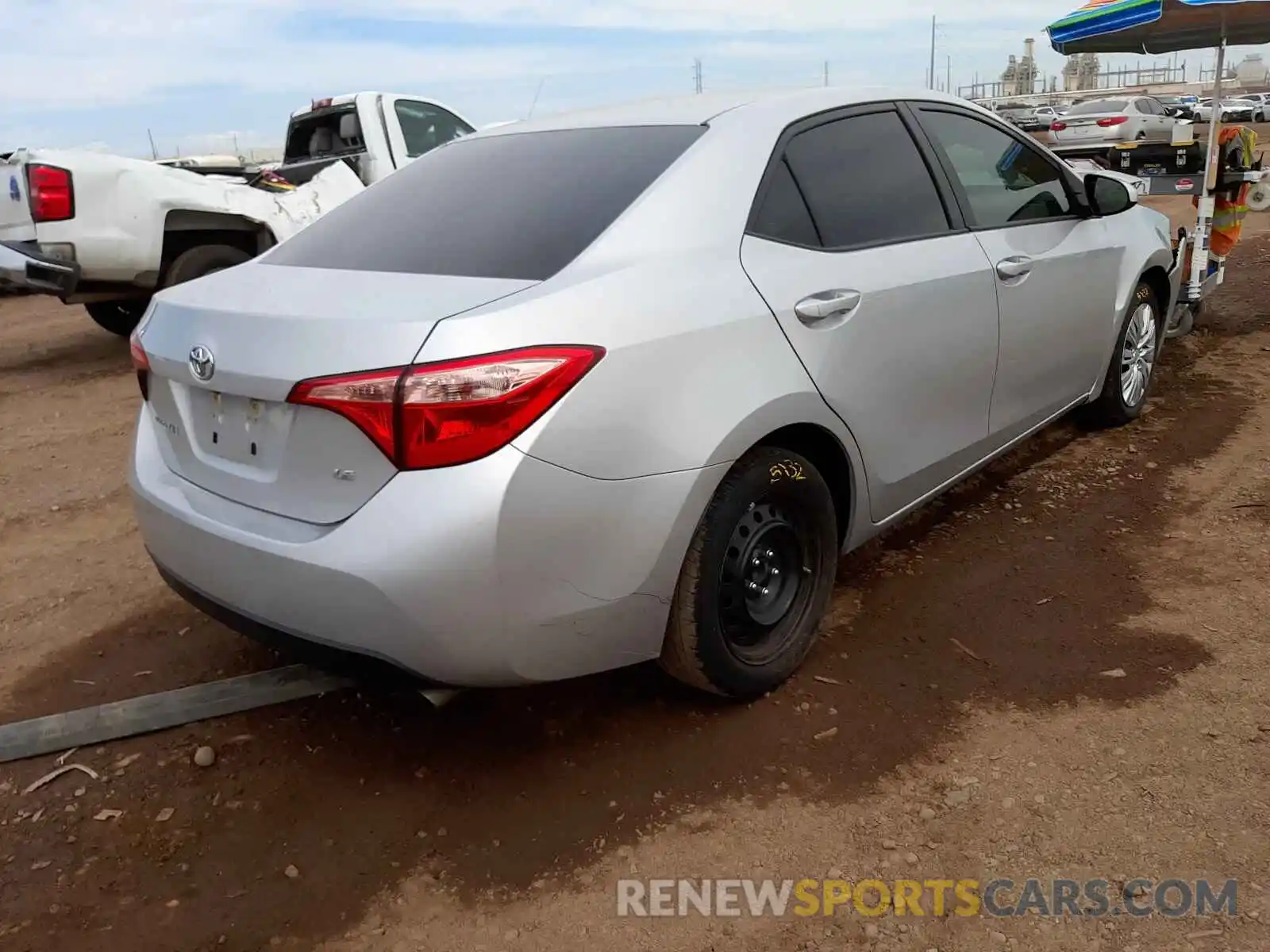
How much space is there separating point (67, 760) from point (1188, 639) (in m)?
3.30

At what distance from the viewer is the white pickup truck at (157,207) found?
6738 mm

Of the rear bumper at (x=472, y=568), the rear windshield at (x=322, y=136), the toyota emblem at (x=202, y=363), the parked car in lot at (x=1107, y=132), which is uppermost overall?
the rear windshield at (x=322, y=136)

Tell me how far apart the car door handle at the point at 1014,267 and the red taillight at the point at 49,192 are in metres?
6.13

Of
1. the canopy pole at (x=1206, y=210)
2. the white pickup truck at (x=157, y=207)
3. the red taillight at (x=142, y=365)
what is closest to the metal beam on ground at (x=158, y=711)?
the red taillight at (x=142, y=365)

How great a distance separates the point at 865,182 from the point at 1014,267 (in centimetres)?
76

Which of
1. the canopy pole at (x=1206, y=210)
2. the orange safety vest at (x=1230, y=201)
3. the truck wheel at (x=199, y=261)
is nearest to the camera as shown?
the canopy pole at (x=1206, y=210)

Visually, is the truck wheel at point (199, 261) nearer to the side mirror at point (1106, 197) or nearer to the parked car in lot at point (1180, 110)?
the side mirror at point (1106, 197)

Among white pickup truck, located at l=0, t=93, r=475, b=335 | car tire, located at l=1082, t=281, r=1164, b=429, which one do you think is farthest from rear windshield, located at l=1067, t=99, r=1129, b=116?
car tire, located at l=1082, t=281, r=1164, b=429

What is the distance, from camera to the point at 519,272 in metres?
2.37

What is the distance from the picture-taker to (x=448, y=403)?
205cm

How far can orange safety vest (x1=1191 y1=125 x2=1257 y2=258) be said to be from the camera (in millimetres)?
6371

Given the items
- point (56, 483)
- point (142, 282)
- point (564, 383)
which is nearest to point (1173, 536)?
point (564, 383)

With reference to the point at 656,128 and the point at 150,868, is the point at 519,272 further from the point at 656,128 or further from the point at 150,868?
the point at 150,868

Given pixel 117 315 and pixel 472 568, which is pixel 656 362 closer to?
pixel 472 568
